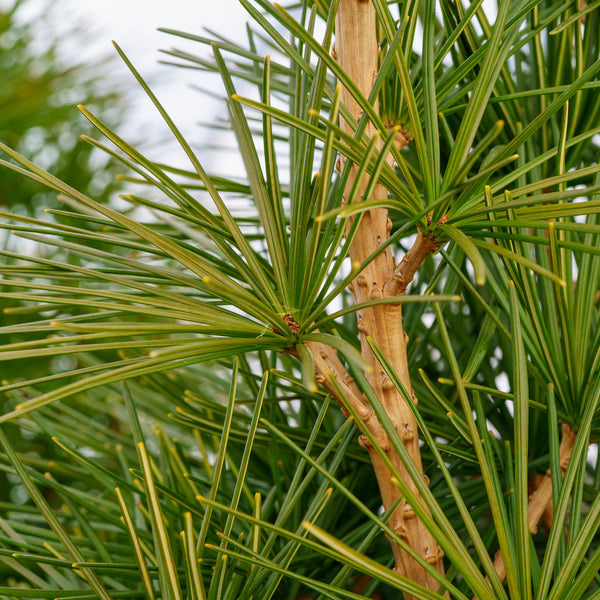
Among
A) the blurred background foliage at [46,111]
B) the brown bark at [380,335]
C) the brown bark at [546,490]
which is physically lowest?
the brown bark at [546,490]

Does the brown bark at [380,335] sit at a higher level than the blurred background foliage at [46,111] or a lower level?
lower

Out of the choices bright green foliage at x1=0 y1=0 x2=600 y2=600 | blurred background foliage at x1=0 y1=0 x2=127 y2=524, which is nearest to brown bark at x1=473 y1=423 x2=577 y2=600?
bright green foliage at x1=0 y1=0 x2=600 y2=600

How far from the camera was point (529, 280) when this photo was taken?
0.23 metres

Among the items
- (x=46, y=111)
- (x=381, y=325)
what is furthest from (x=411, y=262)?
(x=46, y=111)

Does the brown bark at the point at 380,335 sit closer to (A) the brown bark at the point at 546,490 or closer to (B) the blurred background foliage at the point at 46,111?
(A) the brown bark at the point at 546,490

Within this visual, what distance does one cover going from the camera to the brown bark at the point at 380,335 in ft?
0.76

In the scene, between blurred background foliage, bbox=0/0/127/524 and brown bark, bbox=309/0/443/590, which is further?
blurred background foliage, bbox=0/0/127/524

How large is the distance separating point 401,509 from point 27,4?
0.76 metres

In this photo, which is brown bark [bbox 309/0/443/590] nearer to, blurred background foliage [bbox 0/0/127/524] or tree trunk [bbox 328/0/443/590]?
tree trunk [bbox 328/0/443/590]

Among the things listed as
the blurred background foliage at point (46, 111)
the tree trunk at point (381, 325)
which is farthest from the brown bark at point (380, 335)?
the blurred background foliage at point (46, 111)

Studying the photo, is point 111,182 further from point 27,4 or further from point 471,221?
point 471,221

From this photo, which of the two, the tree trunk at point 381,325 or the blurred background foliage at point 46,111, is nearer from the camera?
the tree trunk at point 381,325

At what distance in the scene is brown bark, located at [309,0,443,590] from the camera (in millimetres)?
232

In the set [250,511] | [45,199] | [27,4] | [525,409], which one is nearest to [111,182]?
[45,199]
